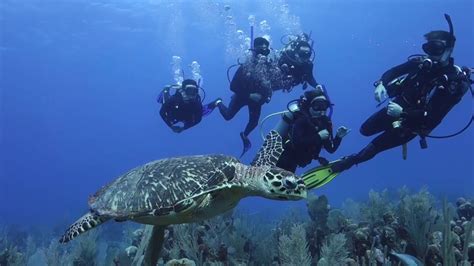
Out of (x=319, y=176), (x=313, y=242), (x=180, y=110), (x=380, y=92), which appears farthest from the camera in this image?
(x=180, y=110)

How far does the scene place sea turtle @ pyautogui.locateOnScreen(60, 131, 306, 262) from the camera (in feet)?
14.8

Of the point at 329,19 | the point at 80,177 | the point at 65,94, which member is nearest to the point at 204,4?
the point at 329,19

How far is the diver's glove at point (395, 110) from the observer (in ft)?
25.3

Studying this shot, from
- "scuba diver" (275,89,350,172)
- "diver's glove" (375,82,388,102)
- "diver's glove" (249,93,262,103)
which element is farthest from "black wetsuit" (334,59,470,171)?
"diver's glove" (249,93,262,103)

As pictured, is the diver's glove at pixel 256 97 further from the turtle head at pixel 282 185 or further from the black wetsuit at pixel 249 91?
the turtle head at pixel 282 185

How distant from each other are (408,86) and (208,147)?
103 metres

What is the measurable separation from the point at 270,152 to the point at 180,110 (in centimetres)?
515

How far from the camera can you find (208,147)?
360ft

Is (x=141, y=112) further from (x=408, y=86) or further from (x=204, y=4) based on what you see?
(x=408, y=86)

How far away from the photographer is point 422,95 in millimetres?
7680

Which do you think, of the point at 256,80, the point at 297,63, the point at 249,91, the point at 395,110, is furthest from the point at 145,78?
the point at 395,110

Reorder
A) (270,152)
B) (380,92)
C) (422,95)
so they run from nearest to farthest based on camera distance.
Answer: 1. (270,152)
2. (422,95)
3. (380,92)

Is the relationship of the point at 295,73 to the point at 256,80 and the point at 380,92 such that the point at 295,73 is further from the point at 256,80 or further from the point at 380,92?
the point at 380,92

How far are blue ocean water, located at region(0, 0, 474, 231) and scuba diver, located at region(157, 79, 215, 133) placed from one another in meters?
3.54
